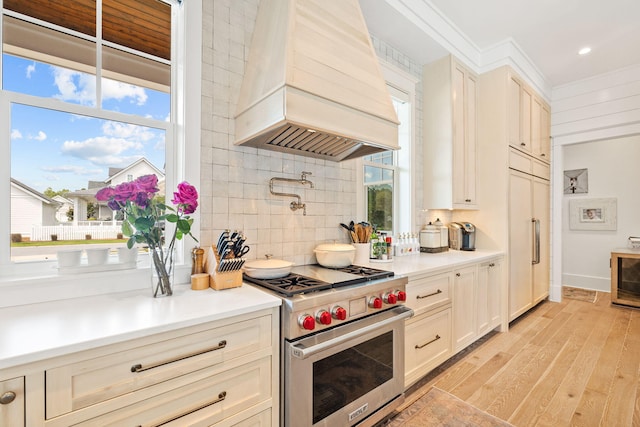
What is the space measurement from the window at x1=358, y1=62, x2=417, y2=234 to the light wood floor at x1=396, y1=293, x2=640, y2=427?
1.36 meters

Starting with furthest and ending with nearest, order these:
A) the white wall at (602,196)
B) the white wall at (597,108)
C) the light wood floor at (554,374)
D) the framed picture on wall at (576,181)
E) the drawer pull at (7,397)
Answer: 1. the framed picture on wall at (576,181)
2. the white wall at (602,196)
3. the white wall at (597,108)
4. the light wood floor at (554,374)
5. the drawer pull at (7,397)

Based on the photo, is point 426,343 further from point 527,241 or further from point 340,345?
point 527,241

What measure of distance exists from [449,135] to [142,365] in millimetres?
3119

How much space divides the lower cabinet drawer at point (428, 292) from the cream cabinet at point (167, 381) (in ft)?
3.59

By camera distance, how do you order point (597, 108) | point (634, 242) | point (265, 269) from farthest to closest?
point (634, 242) → point (597, 108) → point (265, 269)

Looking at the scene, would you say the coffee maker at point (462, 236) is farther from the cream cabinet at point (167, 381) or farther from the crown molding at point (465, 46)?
the cream cabinet at point (167, 381)

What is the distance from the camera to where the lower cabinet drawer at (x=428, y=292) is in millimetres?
2064

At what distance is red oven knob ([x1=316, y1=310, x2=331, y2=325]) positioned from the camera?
4.67 feet

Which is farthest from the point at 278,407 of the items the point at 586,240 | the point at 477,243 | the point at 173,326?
the point at 586,240

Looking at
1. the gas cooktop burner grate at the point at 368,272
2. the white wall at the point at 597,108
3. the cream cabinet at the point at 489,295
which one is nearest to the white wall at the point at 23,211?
the gas cooktop burner grate at the point at 368,272

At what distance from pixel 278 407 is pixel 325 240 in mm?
1197

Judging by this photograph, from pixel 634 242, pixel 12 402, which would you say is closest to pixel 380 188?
pixel 12 402

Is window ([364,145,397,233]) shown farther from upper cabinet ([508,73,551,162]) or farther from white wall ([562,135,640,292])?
white wall ([562,135,640,292])

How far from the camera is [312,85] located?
1.56 meters
